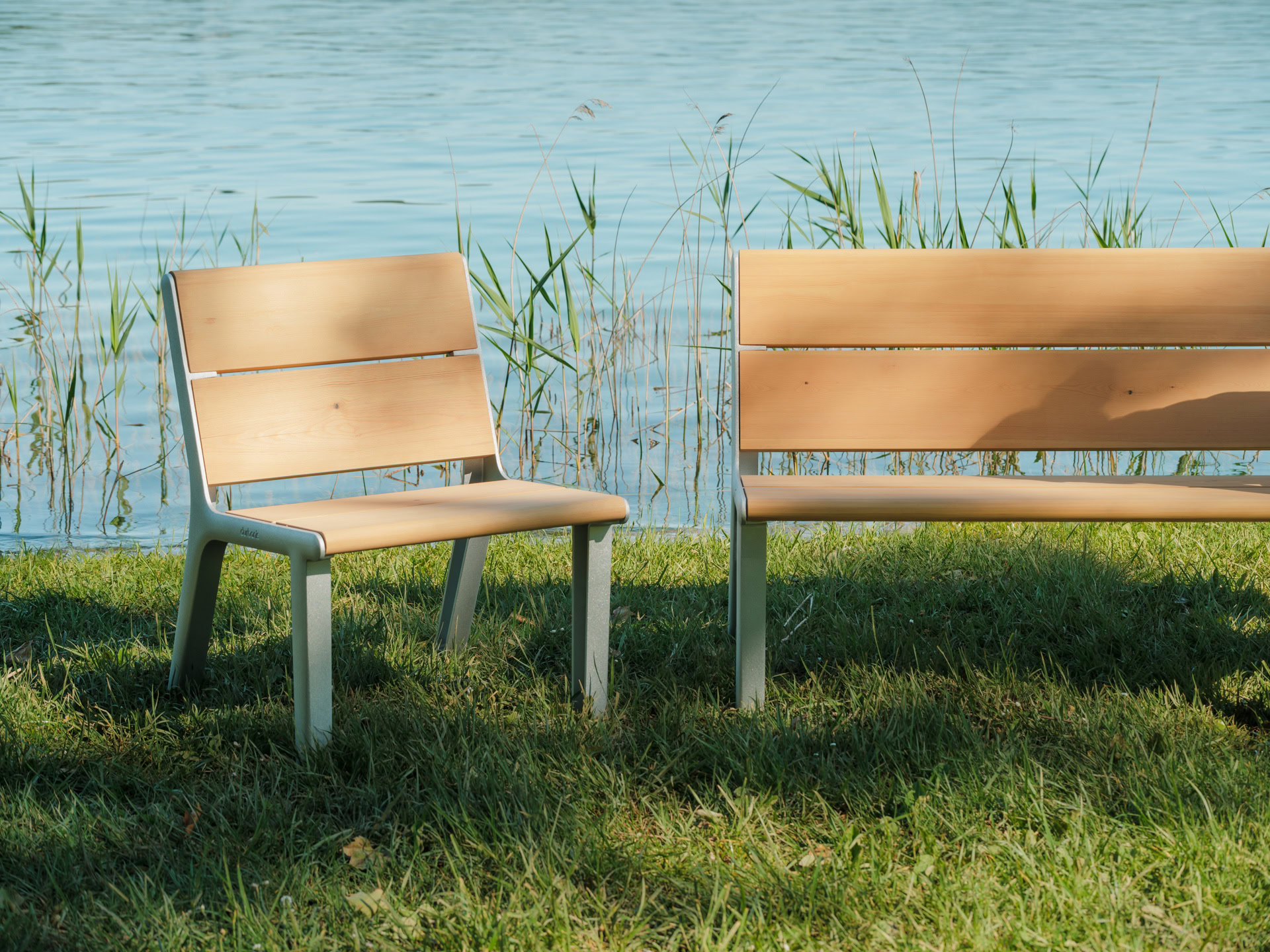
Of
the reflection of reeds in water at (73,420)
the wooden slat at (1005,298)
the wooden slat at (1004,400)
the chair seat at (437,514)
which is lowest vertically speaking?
the reflection of reeds in water at (73,420)

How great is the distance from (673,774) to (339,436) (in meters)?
1.09

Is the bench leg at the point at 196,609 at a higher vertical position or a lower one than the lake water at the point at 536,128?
lower

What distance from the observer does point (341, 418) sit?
3.15m

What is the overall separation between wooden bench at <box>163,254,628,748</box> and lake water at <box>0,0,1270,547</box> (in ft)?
6.55

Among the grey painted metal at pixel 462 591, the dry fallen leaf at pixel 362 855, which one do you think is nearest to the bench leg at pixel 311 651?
the dry fallen leaf at pixel 362 855

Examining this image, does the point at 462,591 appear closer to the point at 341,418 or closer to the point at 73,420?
the point at 341,418

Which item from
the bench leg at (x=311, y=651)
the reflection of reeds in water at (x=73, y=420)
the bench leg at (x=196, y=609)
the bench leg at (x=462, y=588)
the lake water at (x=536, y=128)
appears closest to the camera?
the bench leg at (x=311, y=651)

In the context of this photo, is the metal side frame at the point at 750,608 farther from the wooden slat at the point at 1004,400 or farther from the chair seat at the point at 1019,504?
the wooden slat at the point at 1004,400

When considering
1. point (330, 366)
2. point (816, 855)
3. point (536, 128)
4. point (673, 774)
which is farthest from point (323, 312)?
point (536, 128)

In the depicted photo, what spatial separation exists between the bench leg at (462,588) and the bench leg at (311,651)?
0.57 metres

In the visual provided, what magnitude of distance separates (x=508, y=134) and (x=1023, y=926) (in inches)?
521

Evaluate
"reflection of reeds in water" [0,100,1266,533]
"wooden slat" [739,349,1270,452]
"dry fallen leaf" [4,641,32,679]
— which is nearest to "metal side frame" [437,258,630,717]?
"wooden slat" [739,349,1270,452]

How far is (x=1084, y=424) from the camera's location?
10.8 feet

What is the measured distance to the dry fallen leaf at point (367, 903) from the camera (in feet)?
6.92
